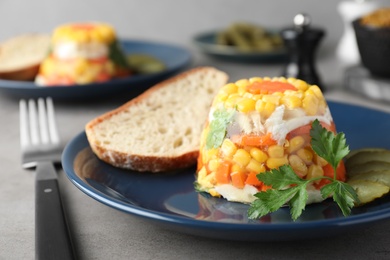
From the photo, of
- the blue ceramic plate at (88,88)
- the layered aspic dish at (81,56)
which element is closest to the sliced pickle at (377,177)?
the blue ceramic plate at (88,88)

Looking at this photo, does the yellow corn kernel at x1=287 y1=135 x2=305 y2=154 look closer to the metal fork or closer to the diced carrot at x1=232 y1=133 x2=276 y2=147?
the diced carrot at x1=232 y1=133 x2=276 y2=147

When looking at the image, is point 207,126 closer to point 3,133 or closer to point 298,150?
point 298,150

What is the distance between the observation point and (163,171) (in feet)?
6.41

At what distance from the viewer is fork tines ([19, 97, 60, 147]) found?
88.0 inches

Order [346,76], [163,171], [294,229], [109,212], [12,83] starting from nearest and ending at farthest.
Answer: [294,229]
[109,212]
[163,171]
[12,83]
[346,76]

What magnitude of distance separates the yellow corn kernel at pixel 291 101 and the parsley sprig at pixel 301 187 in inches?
3.0

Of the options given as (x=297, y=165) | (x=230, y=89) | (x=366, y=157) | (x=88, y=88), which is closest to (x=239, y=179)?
(x=297, y=165)

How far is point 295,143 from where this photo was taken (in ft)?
5.55

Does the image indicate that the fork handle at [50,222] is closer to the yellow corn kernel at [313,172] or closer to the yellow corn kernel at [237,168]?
the yellow corn kernel at [237,168]

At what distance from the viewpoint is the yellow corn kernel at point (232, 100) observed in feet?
5.71

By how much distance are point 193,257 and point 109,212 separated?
353 mm

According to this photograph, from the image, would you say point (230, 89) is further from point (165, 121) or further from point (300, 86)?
point (165, 121)

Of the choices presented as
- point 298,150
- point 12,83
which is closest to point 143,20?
point 12,83

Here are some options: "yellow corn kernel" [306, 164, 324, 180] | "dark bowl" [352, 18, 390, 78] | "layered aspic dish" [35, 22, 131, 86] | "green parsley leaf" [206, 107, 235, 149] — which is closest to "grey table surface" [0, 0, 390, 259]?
"yellow corn kernel" [306, 164, 324, 180]
